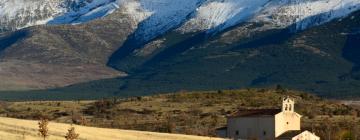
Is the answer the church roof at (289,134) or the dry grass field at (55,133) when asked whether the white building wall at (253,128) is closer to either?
the church roof at (289,134)

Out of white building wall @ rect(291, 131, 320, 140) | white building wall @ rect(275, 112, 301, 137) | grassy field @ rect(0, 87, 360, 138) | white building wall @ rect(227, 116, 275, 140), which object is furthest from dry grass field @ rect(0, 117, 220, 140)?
grassy field @ rect(0, 87, 360, 138)

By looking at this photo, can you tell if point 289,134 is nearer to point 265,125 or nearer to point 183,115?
point 265,125

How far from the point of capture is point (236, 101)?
198875 millimetres

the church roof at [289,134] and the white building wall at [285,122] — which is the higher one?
the white building wall at [285,122]

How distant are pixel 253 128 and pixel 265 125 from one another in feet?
4.53

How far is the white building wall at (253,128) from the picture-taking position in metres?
129

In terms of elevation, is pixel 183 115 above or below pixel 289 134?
above

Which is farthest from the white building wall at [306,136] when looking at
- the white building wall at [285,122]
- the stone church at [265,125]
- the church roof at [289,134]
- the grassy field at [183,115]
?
the grassy field at [183,115]

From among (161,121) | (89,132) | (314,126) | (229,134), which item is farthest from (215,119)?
(89,132)

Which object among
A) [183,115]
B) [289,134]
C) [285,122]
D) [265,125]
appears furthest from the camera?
[183,115]

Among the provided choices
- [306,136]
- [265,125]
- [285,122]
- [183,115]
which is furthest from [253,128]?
[183,115]

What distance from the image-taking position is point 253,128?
5143 inches

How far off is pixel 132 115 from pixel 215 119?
25053 mm

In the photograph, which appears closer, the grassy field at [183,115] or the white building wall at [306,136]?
the white building wall at [306,136]
